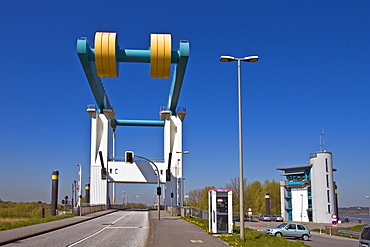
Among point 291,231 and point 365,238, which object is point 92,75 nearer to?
point 291,231

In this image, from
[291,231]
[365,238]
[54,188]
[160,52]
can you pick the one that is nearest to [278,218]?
[54,188]

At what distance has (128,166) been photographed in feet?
201

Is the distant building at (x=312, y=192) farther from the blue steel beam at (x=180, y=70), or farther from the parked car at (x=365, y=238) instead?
the parked car at (x=365, y=238)

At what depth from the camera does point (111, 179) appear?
6003 centimetres

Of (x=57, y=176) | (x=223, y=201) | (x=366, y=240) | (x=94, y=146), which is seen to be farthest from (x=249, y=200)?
(x=366, y=240)

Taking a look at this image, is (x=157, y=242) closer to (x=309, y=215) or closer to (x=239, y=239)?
(x=239, y=239)

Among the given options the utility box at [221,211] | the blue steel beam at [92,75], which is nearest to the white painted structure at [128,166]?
the blue steel beam at [92,75]

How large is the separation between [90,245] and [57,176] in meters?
33.2

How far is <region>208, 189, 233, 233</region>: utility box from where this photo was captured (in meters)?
21.8

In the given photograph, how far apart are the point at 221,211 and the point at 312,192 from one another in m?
53.7

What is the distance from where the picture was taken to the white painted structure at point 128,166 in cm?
5884

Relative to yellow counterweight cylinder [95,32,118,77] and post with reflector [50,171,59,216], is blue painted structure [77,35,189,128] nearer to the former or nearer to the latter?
yellow counterweight cylinder [95,32,118,77]

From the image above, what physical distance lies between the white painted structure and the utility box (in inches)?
1386

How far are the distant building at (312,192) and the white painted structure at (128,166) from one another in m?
25.9
